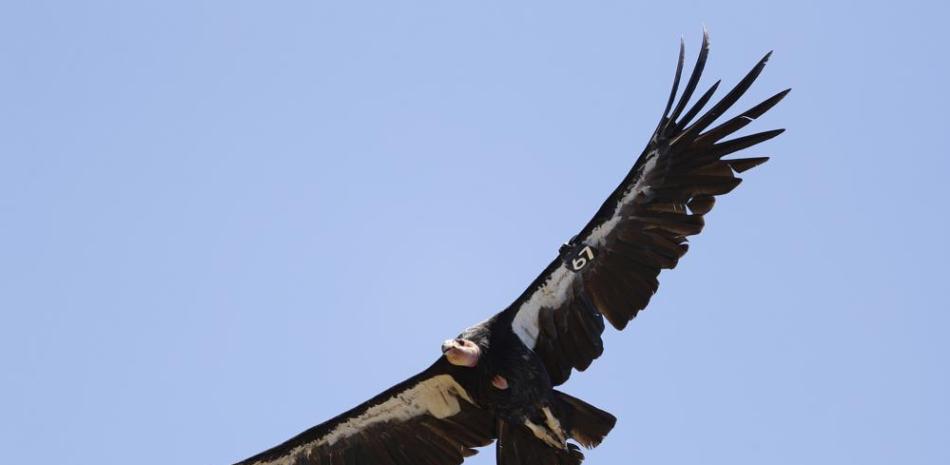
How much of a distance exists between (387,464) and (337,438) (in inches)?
26.1

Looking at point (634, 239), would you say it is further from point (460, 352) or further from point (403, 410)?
point (403, 410)

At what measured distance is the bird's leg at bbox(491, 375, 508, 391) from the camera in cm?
1755

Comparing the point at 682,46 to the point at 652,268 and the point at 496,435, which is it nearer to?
the point at 652,268

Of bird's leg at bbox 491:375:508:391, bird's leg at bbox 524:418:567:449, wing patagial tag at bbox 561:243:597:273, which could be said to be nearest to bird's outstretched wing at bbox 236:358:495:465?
bird's leg at bbox 491:375:508:391

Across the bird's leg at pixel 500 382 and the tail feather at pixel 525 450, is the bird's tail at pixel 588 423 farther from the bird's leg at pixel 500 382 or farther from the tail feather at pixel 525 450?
the bird's leg at pixel 500 382

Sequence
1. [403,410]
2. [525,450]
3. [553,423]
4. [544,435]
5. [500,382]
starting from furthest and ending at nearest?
[403,410]
[525,450]
[500,382]
[544,435]
[553,423]

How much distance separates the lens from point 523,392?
688 inches

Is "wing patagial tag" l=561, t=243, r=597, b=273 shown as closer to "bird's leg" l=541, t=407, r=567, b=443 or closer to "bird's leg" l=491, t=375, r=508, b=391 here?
"bird's leg" l=491, t=375, r=508, b=391

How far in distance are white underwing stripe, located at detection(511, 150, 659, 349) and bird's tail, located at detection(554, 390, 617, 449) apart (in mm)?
995

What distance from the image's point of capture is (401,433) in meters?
18.5

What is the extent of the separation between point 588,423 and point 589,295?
A: 148 centimetres

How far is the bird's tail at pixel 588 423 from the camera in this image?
1720cm

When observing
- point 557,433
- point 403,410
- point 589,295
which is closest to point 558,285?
point 589,295

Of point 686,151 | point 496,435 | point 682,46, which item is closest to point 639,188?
point 686,151
